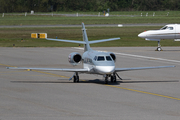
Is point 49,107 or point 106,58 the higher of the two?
point 106,58

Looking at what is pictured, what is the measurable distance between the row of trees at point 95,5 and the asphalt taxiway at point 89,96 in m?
133

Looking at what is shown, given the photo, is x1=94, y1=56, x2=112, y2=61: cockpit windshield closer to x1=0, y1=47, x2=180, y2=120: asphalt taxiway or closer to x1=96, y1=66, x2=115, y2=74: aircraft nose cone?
x1=96, y1=66, x2=115, y2=74: aircraft nose cone

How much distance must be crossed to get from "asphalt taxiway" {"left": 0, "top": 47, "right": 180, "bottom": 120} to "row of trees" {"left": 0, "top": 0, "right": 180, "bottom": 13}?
435 feet

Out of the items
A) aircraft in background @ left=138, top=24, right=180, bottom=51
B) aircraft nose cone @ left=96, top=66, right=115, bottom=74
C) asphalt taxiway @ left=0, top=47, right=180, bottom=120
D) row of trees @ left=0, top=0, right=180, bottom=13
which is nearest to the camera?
asphalt taxiway @ left=0, top=47, right=180, bottom=120

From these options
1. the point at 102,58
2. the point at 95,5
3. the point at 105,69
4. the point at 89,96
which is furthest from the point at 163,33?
the point at 95,5

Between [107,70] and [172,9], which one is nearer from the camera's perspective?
[107,70]

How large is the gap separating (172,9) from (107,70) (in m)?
149

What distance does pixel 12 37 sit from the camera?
6769cm

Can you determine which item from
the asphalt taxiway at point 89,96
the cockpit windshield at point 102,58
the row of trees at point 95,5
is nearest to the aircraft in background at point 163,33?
the asphalt taxiway at point 89,96

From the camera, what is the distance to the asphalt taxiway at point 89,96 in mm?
14531

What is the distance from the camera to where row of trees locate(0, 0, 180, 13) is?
160 meters

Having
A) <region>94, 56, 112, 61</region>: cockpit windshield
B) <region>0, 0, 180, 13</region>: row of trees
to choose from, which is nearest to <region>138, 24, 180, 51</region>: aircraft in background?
<region>94, 56, 112, 61</region>: cockpit windshield

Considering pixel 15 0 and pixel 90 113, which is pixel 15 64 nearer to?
pixel 90 113

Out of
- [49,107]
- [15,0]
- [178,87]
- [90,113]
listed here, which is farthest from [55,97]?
[15,0]
